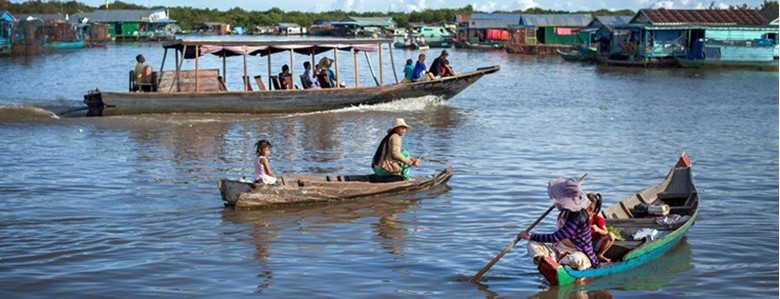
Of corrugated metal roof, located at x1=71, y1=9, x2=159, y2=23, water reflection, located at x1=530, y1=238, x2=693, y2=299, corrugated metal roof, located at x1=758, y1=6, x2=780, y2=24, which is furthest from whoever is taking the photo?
corrugated metal roof, located at x1=71, y1=9, x2=159, y2=23

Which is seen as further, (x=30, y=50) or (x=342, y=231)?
(x=30, y=50)

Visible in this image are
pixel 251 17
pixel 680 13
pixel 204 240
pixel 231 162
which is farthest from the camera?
pixel 251 17

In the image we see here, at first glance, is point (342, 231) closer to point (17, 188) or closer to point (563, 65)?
point (17, 188)

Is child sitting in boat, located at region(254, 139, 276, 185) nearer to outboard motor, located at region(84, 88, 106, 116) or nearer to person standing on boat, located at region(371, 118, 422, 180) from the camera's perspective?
person standing on boat, located at region(371, 118, 422, 180)

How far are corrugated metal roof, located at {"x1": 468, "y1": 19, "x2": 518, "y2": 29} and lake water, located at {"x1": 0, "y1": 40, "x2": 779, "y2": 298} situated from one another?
1859 inches

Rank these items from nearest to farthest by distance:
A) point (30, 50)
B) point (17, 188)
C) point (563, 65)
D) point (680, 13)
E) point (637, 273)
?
point (637, 273), point (17, 188), point (680, 13), point (563, 65), point (30, 50)

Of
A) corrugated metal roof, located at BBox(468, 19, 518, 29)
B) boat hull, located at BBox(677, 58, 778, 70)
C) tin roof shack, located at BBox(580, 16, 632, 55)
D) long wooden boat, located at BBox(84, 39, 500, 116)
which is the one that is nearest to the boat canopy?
long wooden boat, located at BBox(84, 39, 500, 116)

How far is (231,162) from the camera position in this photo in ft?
53.4

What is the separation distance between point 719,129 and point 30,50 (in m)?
42.5

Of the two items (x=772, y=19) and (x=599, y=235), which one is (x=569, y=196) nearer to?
(x=599, y=235)

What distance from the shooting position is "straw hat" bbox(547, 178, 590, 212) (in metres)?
8.40

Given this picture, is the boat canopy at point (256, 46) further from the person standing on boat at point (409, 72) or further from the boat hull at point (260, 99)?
the boat hull at point (260, 99)

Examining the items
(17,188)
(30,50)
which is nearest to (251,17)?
(30,50)

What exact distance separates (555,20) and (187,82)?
161ft
